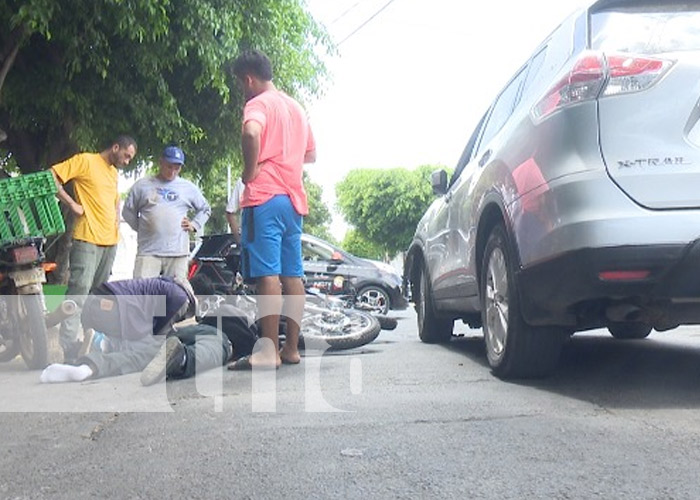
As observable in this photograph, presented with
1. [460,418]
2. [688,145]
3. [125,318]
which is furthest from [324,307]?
[688,145]

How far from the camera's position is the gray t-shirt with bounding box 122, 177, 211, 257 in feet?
22.2

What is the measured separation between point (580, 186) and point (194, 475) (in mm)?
1868

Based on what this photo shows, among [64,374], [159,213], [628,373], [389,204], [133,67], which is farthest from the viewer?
[389,204]

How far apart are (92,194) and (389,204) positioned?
49300mm

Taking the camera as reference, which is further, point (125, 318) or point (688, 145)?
point (125, 318)

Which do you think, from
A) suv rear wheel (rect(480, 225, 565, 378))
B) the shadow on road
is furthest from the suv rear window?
the shadow on road

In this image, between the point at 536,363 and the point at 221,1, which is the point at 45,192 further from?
the point at 221,1

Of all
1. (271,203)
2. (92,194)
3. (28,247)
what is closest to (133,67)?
(92,194)

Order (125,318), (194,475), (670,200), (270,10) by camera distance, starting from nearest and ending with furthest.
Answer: (194,475) < (670,200) < (125,318) < (270,10)

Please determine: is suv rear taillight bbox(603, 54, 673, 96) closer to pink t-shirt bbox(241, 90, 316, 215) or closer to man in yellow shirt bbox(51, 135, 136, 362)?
pink t-shirt bbox(241, 90, 316, 215)

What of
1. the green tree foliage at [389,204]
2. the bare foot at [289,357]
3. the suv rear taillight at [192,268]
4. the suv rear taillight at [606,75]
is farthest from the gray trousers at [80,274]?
the green tree foliage at [389,204]

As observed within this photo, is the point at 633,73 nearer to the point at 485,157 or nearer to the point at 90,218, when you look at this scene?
the point at 485,157

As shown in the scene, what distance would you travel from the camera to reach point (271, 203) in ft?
15.7

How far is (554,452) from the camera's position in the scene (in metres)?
2.64
